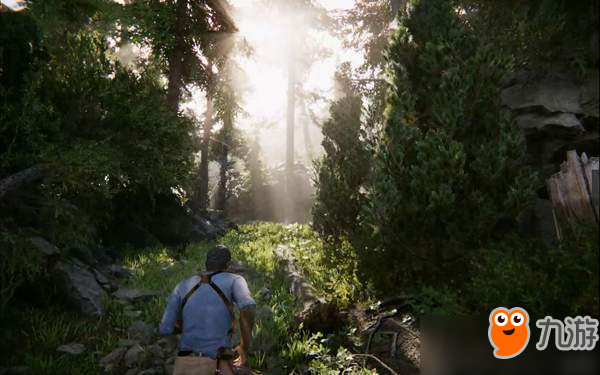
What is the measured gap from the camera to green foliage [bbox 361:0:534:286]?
7125 mm

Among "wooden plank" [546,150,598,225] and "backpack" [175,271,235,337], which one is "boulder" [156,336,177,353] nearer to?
"backpack" [175,271,235,337]

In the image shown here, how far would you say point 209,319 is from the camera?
163 inches

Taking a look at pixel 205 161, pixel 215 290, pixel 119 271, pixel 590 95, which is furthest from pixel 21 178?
pixel 205 161

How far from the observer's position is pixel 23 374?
17.2ft

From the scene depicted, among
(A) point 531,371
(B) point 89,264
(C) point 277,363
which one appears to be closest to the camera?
(A) point 531,371

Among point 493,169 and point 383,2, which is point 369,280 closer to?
point 493,169

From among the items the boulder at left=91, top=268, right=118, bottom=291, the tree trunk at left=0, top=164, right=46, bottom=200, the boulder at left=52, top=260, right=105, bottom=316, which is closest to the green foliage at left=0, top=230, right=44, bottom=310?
the boulder at left=52, top=260, right=105, bottom=316

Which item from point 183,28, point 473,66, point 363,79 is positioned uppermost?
point 183,28

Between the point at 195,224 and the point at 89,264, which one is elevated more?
the point at 195,224

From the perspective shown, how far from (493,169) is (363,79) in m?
10.6

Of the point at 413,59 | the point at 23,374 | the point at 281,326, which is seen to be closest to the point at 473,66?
the point at 413,59

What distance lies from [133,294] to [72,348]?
8.28 feet

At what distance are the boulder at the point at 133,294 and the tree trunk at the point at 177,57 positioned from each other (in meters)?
7.48

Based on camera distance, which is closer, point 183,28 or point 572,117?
point 572,117
